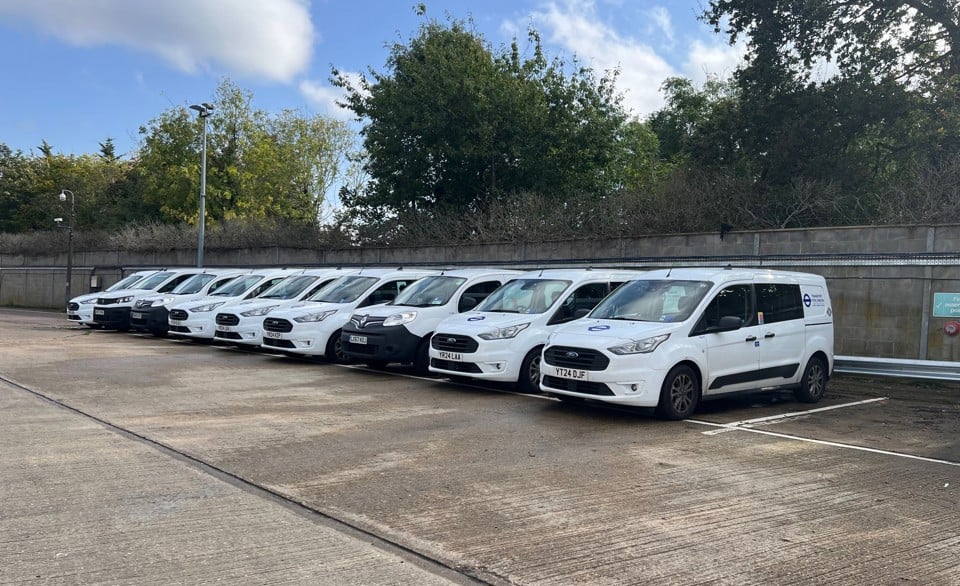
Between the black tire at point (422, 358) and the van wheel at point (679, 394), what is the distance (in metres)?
4.88

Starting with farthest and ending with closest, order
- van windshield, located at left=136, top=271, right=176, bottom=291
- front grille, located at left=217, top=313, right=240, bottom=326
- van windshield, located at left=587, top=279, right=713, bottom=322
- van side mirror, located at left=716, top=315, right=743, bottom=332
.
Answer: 1. van windshield, located at left=136, top=271, right=176, bottom=291
2. front grille, located at left=217, top=313, right=240, bottom=326
3. van windshield, located at left=587, top=279, right=713, bottom=322
4. van side mirror, located at left=716, top=315, right=743, bottom=332

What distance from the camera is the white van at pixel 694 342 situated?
916 cm

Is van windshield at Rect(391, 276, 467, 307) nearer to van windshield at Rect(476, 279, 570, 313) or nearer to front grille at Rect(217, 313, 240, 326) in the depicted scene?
van windshield at Rect(476, 279, 570, 313)

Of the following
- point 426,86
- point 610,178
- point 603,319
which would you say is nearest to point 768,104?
point 610,178

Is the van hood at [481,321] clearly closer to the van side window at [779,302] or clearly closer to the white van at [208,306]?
the van side window at [779,302]

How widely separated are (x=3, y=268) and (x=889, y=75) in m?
46.4

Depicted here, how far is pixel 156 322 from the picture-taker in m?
19.8

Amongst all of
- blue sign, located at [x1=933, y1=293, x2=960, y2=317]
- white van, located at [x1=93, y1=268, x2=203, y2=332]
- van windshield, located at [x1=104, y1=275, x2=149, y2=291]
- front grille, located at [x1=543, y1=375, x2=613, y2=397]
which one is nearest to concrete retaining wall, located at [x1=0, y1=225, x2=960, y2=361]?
blue sign, located at [x1=933, y1=293, x2=960, y2=317]

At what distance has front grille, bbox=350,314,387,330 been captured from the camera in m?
13.2

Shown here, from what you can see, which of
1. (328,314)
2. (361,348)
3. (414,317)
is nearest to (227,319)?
(328,314)

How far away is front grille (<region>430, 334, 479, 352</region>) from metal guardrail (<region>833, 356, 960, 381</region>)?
6171 mm

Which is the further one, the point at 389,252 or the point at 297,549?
the point at 389,252

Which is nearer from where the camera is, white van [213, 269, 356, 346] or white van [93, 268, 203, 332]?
white van [213, 269, 356, 346]

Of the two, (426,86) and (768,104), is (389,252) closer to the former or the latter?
(426,86)
